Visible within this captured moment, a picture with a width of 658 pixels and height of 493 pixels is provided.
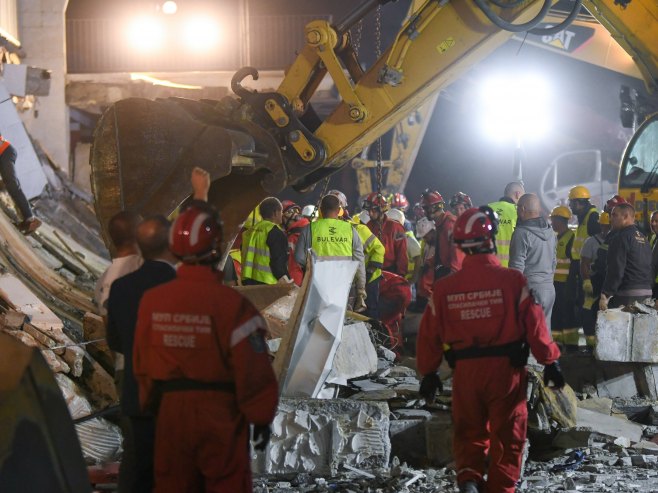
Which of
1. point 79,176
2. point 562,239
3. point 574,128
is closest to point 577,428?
point 562,239

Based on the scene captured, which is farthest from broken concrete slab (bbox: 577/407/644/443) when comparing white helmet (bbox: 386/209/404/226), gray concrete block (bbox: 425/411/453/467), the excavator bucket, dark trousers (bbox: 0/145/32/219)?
dark trousers (bbox: 0/145/32/219)

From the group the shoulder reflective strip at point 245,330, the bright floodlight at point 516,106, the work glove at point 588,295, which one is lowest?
the work glove at point 588,295

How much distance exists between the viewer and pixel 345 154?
8.40m

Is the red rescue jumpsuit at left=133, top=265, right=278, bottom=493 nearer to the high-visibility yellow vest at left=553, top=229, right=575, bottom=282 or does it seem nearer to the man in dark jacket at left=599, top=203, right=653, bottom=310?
the man in dark jacket at left=599, top=203, right=653, bottom=310

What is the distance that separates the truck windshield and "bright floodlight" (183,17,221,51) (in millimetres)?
17805

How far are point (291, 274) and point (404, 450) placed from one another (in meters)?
4.42

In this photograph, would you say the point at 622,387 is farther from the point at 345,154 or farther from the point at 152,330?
the point at 152,330

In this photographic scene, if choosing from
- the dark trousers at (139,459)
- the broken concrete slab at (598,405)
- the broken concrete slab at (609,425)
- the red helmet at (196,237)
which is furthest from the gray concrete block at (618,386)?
the red helmet at (196,237)

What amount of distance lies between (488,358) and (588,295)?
6.82 metres

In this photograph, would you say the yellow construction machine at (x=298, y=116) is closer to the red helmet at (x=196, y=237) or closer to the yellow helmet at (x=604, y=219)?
the red helmet at (x=196, y=237)

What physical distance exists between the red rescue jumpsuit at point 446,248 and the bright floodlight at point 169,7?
61.4 feet

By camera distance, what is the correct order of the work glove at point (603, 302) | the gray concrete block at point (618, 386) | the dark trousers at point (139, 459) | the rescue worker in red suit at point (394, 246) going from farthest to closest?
the rescue worker in red suit at point (394, 246) → the work glove at point (603, 302) → the gray concrete block at point (618, 386) → the dark trousers at point (139, 459)

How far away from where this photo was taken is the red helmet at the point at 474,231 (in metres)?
5.93

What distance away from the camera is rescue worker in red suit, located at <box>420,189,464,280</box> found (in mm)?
12219
